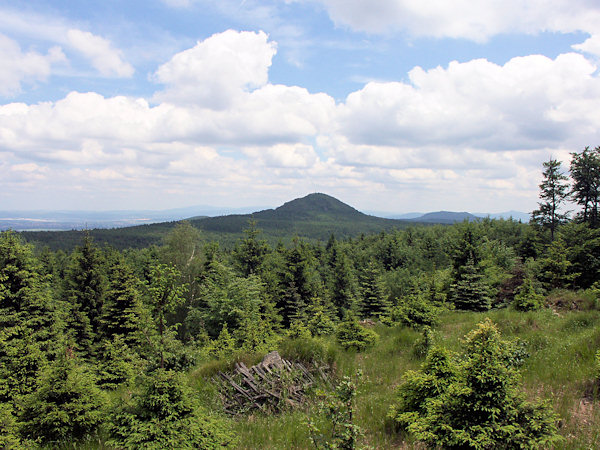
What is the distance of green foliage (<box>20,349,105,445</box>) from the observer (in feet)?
21.6

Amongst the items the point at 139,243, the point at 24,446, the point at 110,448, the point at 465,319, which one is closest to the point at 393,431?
the point at 110,448

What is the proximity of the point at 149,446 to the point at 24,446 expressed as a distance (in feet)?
11.2

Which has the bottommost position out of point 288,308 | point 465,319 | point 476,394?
point 288,308

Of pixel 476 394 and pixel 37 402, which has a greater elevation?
pixel 476 394

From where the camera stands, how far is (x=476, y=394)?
14.2 feet

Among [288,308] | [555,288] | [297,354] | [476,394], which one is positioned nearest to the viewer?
[476,394]

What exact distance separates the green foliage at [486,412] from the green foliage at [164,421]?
11.6ft

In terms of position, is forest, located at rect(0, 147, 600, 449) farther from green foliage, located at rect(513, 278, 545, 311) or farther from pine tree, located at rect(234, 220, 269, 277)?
pine tree, located at rect(234, 220, 269, 277)

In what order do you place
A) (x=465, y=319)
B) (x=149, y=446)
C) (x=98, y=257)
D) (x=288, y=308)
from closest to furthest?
(x=149, y=446), (x=465, y=319), (x=98, y=257), (x=288, y=308)

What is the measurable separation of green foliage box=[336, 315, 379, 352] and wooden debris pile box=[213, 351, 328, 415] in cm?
314

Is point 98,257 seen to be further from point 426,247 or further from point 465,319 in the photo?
point 426,247

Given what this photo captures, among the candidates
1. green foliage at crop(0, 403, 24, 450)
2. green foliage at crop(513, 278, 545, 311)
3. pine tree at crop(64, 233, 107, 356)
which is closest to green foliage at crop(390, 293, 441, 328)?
green foliage at crop(513, 278, 545, 311)

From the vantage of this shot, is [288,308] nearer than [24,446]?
No

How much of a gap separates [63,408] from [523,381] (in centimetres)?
1044
